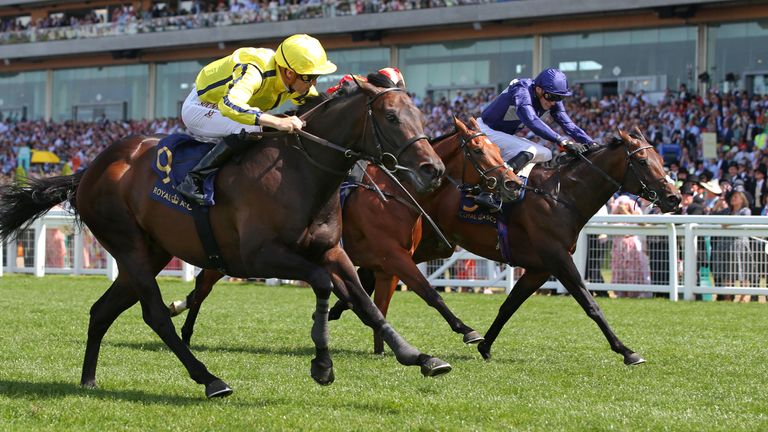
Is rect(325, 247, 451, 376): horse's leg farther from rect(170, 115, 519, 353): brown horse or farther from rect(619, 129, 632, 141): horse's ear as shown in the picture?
rect(619, 129, 632, 141): horse's ear

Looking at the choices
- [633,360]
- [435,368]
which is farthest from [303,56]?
[633,360]

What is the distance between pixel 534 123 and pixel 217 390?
11.6 ft

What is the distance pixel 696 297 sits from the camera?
1295cm

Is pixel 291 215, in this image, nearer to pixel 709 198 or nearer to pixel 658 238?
pixel 658 238

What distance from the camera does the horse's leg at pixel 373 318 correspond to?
16.3 ft

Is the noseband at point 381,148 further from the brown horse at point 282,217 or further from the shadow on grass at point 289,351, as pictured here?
the shadow on grass at point 289,351

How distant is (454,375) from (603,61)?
25585 millimetres

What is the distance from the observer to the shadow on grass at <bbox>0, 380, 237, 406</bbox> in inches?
212


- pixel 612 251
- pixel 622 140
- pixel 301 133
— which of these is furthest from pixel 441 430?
pixel 612 251

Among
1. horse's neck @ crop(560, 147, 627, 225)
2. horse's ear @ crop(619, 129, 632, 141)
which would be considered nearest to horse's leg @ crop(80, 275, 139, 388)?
horse's neck @ crop(560, 147, 627, 225)

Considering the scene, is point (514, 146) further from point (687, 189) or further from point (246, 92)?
point (687, 189)

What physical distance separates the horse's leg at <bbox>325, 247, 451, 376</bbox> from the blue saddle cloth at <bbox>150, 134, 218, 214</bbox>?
0.87m

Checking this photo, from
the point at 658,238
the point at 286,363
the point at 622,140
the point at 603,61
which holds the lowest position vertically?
the point at 286,363

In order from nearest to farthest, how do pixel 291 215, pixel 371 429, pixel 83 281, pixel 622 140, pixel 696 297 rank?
pixel 371 429
pixel 291 215
pixel 622 140
pixel 696 297
pixel 83 281
